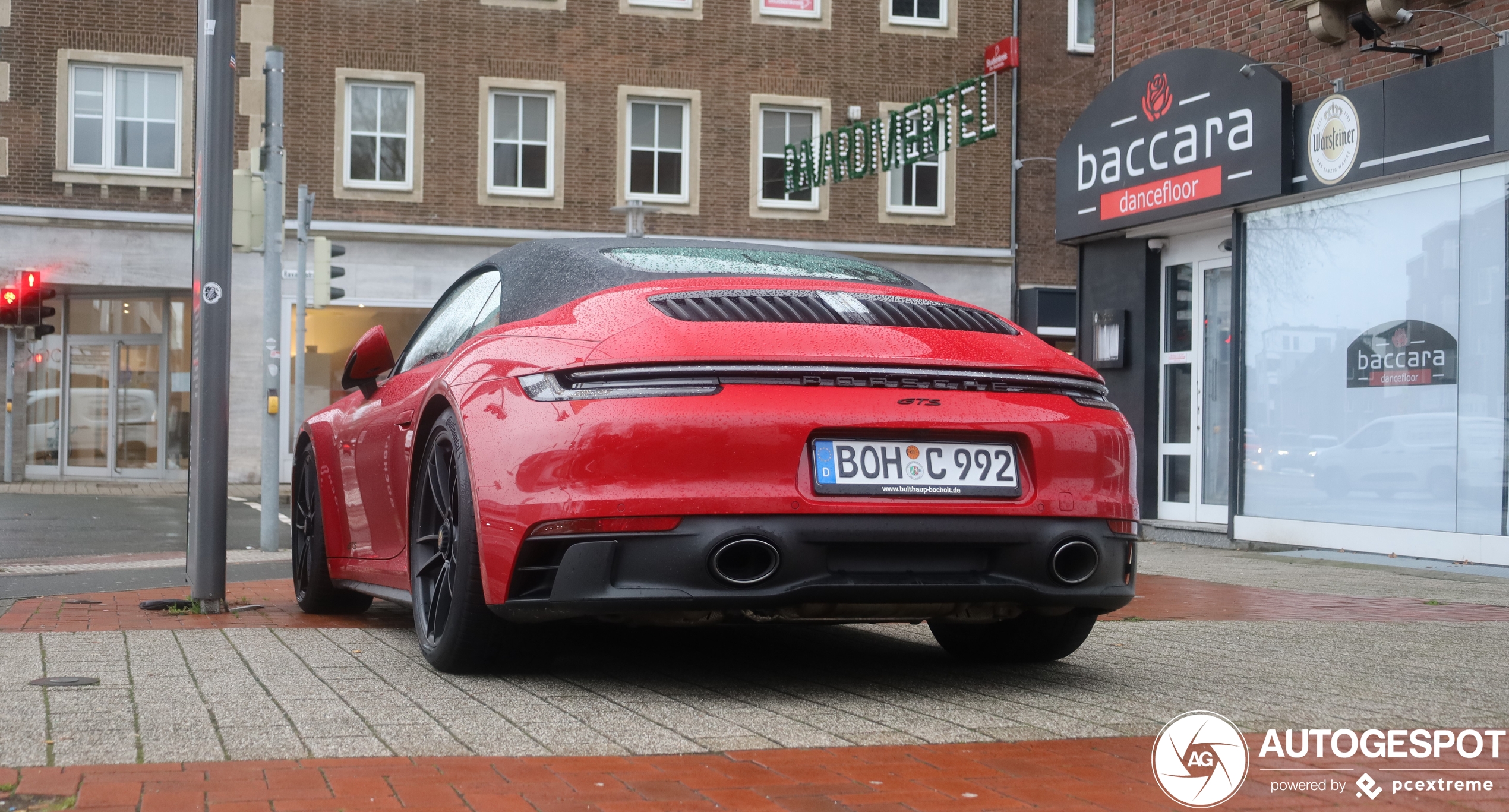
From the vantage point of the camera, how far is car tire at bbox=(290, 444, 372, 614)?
21.0 feet

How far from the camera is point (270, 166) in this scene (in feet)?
39.7

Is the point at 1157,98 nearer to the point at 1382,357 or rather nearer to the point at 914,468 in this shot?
the point at 1382,357

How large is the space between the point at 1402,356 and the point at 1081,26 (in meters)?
18.4

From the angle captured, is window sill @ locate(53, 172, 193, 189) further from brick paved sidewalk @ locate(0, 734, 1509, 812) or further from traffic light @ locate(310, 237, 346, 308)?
brick paved sidewalk @ locate(0, 734, 1509, 812)

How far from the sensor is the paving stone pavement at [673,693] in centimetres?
367

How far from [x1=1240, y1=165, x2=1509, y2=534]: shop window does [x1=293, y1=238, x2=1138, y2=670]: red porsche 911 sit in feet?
23.6

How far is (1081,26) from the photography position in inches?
1134

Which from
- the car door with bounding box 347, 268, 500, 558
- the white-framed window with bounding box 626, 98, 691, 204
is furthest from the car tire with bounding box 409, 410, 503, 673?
the white-framed window with bounding box 626, 98, 691, 204

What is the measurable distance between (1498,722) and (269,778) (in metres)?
3.00

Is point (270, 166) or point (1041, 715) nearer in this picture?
point (1041, 715)

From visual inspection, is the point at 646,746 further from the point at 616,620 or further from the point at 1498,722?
the point at 1498,722

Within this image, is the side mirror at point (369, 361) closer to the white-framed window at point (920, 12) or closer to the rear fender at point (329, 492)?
the rear fender at point (329, 492)

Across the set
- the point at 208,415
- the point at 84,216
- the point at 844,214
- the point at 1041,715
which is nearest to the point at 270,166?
the point at 208,415

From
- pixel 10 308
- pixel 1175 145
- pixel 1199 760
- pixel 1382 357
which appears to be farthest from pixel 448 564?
pixel 10 308
